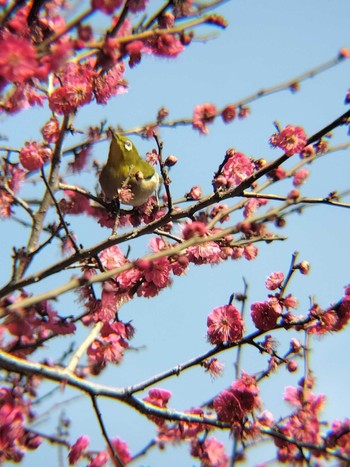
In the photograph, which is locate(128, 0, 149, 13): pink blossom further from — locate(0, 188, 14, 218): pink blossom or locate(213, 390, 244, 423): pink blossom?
locate(213, 390, 244, 423): pink blossom

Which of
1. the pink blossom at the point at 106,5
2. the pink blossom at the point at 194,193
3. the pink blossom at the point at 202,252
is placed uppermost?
the pink blossom at the point at 106,5

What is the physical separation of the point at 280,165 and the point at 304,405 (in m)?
2.10

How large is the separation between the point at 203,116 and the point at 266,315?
1690 mm

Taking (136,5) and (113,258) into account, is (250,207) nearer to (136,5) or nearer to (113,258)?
(113,258)

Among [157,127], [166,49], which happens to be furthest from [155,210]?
[166,49]

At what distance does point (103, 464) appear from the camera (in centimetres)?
407

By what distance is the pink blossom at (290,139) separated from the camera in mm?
3176

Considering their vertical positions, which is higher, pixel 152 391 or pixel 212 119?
pixel 212 119

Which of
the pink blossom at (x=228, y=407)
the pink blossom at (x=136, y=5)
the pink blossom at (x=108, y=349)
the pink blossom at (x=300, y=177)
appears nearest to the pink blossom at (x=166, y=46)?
the pink blossom at (x=136, y=5)

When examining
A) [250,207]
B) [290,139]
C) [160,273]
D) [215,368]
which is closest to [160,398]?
[215,368]

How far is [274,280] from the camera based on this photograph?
12.2 ft

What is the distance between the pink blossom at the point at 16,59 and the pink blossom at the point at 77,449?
3.21 m

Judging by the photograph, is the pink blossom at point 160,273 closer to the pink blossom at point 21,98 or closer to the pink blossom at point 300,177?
the pink blossom at point 300,177

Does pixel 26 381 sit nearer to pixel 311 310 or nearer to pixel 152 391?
pixel 152 391
